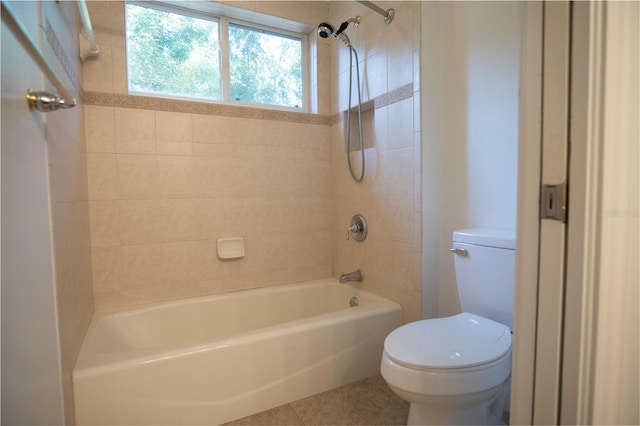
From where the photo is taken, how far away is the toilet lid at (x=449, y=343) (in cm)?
111

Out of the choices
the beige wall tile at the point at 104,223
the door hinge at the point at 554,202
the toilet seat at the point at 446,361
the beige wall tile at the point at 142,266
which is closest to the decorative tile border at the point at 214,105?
the beige wall tile at the point at 104,223

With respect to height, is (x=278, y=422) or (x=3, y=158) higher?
(x=3, y=158)

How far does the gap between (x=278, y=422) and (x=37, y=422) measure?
0.88m

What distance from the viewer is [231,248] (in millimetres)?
2178

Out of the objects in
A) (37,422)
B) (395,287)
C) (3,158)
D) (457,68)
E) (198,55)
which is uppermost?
(198,55)

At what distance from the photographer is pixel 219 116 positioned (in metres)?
2.11

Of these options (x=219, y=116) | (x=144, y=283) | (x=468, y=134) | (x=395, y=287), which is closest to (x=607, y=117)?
(x=468, y=134)

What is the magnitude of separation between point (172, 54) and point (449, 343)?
221 cm

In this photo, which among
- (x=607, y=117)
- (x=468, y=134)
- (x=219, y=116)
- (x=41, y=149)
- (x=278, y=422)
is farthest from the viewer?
(x=219, y=116)

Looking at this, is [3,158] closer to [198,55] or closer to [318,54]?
[198,55]

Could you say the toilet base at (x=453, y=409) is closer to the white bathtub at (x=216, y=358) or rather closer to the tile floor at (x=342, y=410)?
the tile floor at (x=342, y=410)

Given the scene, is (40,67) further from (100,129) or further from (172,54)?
(172,54)

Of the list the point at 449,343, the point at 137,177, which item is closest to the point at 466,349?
the point at 449,343

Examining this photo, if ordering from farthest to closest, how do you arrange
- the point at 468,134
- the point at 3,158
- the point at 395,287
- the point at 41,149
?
Answer: the point at 395,287, the point at 468,134, the point at 41,149, the point at 3,158
